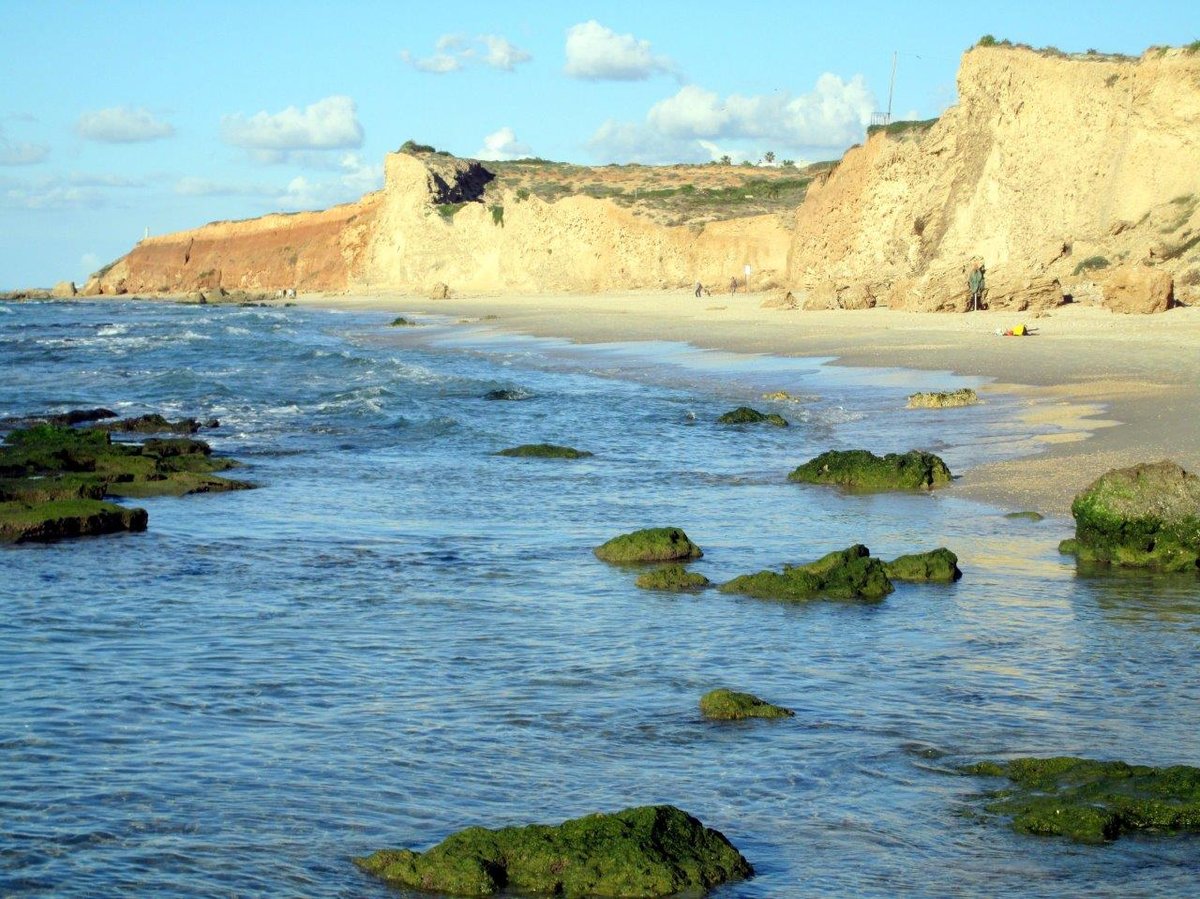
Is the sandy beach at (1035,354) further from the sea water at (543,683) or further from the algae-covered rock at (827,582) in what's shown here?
the algae-covered rock at (827,582)

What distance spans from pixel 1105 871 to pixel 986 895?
465 millimetres

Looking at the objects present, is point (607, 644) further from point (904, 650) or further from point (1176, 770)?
point (1176, 770)

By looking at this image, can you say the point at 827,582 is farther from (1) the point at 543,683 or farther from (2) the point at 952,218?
(2) the point at 952,218

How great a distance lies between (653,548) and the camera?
9828 millimetres

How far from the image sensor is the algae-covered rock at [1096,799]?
4.78 m

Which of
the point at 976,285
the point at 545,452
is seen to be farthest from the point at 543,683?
the point at 976,285

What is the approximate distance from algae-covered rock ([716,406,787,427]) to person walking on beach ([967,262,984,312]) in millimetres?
14039

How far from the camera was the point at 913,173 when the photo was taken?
144ft

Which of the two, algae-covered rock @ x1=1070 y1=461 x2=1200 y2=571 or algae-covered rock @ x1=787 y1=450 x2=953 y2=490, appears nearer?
algae-covered rock @ x1=1070 y1=461 x2=1200 y2=571

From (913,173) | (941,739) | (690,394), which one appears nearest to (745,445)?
(690,394)

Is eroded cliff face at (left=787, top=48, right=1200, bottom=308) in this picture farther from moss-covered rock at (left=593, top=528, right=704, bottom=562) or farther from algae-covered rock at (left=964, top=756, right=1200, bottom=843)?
algae-covered rock at (left=964, top=756, right=1200, bottom=843)

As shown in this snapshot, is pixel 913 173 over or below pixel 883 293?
over

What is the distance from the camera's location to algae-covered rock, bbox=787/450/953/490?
12633 mm

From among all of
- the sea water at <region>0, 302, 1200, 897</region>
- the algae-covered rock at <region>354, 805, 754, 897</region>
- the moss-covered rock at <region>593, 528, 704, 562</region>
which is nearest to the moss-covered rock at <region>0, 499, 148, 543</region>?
the sea water at <region>0, 302, 1200, 897</region>
